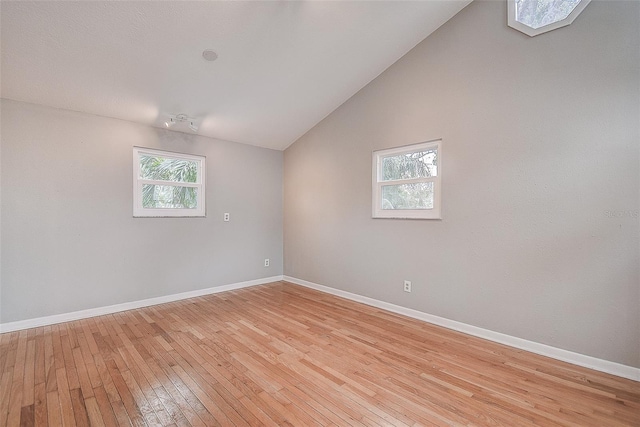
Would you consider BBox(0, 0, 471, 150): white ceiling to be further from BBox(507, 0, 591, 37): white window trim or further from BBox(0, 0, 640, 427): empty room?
BBox(507, 0, 591, 37): white window trim

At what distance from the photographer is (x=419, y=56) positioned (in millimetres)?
3314

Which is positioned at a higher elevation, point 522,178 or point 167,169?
point 167,169

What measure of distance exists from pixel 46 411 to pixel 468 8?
476 cm

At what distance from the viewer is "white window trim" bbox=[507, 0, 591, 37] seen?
2293 mm

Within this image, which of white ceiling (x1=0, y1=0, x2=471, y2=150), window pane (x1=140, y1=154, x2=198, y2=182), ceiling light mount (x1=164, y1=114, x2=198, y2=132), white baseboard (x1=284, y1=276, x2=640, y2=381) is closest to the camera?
white baseboard (x1=284, y1=276, x2=640, y2=381)

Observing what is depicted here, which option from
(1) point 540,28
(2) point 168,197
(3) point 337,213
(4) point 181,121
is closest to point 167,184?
(2) point 168,197

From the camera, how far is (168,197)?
402 cm

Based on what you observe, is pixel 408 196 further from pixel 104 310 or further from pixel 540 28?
pixel 104 310

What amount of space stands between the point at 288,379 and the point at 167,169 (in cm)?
329

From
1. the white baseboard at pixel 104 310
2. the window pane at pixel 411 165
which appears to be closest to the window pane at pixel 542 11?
the window pane at pixel 411 165

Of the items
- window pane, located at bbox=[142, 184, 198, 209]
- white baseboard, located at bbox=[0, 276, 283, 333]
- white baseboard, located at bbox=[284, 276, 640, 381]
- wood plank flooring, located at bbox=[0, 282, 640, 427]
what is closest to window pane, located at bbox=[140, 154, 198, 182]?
window pane, located at bbox=[142, 184, 198, 209]

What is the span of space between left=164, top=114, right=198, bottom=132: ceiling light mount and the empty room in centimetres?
4

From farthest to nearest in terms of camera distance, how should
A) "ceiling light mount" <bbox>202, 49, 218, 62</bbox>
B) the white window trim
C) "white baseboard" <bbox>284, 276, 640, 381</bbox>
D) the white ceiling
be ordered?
"ceiling light mount" <bbox>202, 49, 218, 62</bbox>
the white ceiling
the white window trim
"white baseboard" <bbox>284, 276, 640, 381</bbox>

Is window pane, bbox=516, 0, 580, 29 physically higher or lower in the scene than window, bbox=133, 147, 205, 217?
higher
